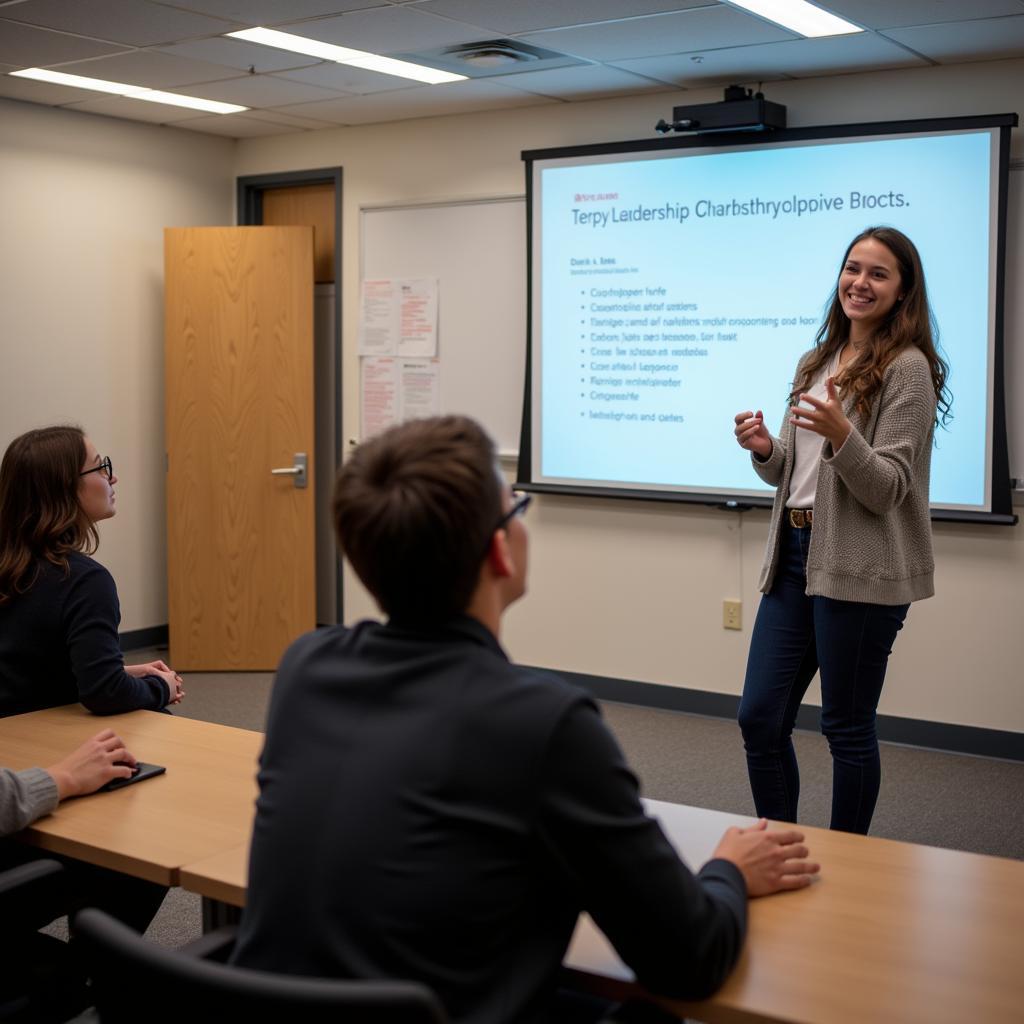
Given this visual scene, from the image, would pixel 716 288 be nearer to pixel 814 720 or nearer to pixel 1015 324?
pixel 1015 324

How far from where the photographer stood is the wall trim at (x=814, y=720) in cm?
460

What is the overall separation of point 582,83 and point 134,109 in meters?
2.14

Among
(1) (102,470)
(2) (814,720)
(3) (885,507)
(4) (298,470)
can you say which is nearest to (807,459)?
(3) (885,507)

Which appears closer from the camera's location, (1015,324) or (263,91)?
(1015,324)

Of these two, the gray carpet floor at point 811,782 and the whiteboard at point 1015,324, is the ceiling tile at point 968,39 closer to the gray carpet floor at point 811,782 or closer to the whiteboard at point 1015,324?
the whiteboard at point 1015,324

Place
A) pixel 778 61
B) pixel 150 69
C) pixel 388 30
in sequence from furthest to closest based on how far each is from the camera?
pixel 150 69 < pixel 778 61 < pixel 388 30

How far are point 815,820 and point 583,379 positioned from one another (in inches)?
85.2

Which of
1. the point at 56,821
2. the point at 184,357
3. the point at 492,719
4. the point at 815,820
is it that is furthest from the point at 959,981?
the point at 184,357

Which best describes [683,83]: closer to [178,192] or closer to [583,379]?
[583,379]

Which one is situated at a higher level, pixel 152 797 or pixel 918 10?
pixel 918 10

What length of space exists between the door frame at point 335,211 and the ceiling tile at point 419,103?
1.17ft

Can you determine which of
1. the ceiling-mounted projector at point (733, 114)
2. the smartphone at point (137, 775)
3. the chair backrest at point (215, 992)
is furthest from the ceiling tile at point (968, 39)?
the chair backrest at point (215, 992)

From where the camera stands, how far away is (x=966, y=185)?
4406 mm

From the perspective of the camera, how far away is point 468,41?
4379 mm
